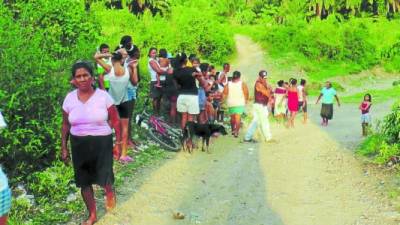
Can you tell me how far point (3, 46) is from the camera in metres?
6.82

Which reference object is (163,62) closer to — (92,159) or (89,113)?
(92,159)

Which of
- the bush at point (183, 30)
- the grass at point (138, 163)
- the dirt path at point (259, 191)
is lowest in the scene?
the dirt path at point (259, 191)

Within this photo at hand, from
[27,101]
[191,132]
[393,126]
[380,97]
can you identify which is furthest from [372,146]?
[380,97]

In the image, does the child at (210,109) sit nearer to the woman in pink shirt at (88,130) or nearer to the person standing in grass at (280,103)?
the person standing in grass at (280,103)

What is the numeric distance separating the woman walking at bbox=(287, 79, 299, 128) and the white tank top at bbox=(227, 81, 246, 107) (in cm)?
285

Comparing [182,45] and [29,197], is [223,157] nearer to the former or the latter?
[29,197]

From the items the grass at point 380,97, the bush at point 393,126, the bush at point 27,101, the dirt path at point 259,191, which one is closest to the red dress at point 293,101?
the dirt path at point 259,191

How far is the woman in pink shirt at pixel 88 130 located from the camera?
5.07 metres

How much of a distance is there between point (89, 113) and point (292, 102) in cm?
940

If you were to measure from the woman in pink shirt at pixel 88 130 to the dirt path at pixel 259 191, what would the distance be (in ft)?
1.68

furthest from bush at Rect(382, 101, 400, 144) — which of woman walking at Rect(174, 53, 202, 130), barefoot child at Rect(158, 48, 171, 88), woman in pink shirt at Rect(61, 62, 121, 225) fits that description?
woman in pink shirt at Rect(61, 62, 121, 225)

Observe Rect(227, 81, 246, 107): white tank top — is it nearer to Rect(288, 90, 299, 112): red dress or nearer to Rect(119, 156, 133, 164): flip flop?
Rect(288, 90, 299, 112): red dress

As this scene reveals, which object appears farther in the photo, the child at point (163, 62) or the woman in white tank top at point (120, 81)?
the child at point (163, 62)

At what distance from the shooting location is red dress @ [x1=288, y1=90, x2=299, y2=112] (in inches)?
545
